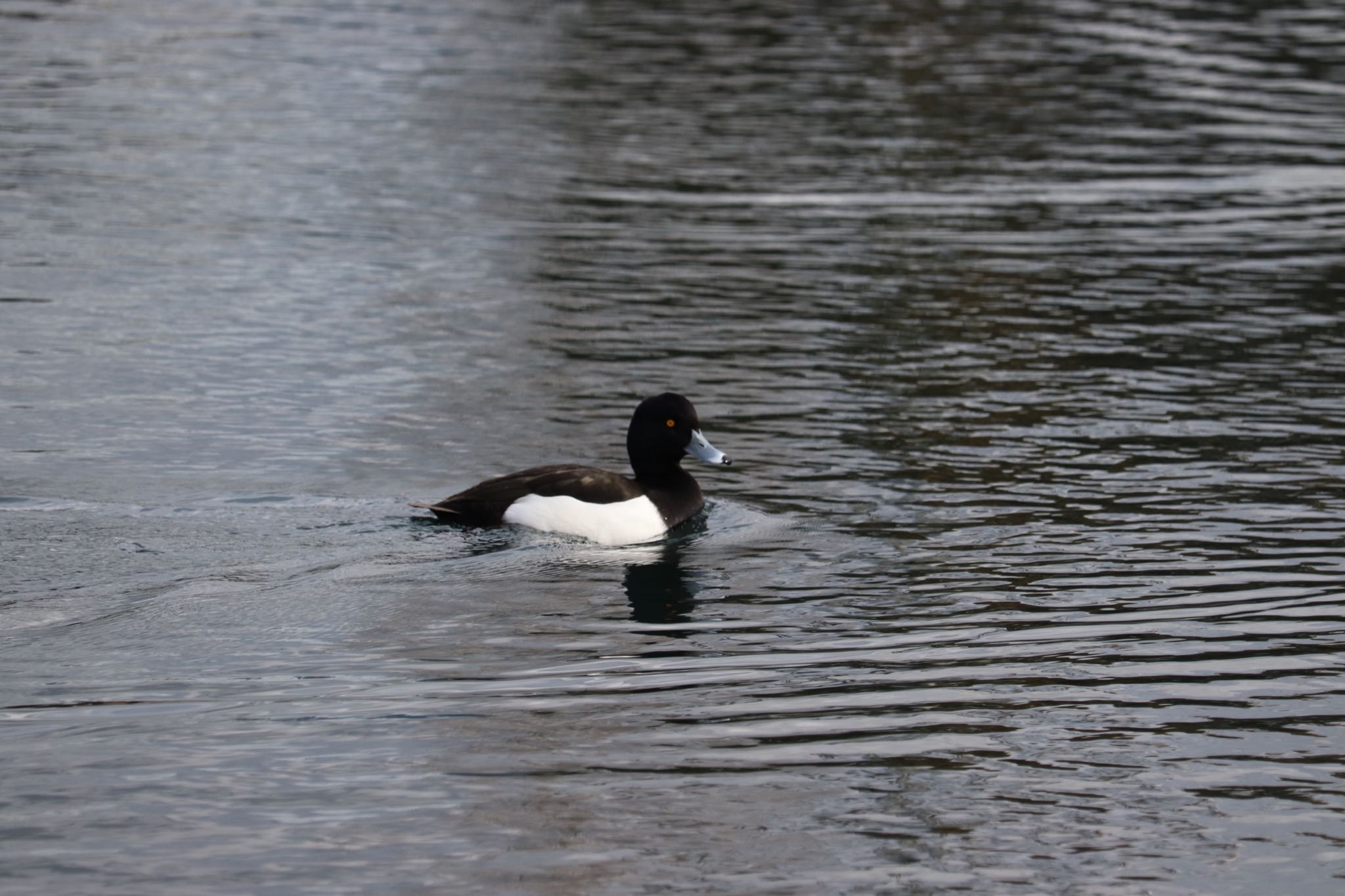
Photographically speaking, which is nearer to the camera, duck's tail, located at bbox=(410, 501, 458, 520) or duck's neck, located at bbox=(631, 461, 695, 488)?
duck's tail, located at bbox=(410, 501, 458, 520)

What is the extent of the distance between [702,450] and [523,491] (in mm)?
1336

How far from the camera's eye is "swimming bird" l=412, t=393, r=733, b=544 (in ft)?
40.3

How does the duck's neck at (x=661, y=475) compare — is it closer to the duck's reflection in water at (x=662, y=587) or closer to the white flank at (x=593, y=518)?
the white flank at (x=593, y=518)

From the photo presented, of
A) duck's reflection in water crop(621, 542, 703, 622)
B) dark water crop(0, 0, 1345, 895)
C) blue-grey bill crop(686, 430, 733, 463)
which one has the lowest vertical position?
duck's reflection in water crop(621, 542, 703, 622)

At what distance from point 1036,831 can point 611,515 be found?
16.6 ft

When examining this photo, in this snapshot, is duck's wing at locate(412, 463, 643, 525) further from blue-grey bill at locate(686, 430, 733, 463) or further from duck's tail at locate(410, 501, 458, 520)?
blue-grey bill at locate(686, 430, 733, 463)

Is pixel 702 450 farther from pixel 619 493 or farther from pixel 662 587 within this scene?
pixel 662 587

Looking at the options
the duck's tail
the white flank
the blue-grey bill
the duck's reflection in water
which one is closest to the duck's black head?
the blue-grey bill

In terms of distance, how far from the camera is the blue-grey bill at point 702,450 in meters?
13.0

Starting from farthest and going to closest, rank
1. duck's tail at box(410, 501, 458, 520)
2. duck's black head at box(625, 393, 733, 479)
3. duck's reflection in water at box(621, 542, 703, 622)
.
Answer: duck's black head at box(625, 393, 733, 479) → duck's tail at box(410, 501, 458, 520) → duck's reflection in water at box(621, 542, 703, 622)

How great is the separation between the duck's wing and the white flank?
4 centimetres

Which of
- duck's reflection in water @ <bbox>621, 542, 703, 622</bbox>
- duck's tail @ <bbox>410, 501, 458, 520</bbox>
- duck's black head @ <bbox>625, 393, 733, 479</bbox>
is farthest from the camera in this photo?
duck's black head @ <bbox>625, 393, 733, 479</bbox>

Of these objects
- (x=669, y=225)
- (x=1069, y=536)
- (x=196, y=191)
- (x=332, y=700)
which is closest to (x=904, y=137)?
(x=669, y=225)

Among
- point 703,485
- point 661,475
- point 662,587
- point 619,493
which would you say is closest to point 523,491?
point 619,493
